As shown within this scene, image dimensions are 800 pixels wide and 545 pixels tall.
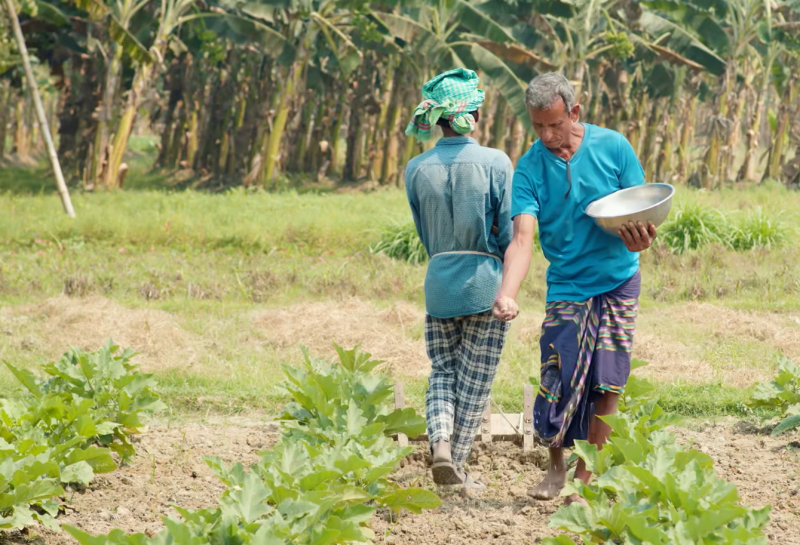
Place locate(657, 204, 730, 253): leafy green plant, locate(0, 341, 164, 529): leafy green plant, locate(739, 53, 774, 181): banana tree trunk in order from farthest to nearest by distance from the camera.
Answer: locate(739, 53, 774, 181): banana tree trunk → locate(657, 204, 730, 253): leafy green plant → locate(0, 341, 164, 529): leafy green plant

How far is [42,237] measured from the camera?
39.1 ft

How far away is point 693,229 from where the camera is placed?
35.9 feet

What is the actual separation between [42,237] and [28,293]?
11.3 feet

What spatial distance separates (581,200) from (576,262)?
9.8 inches

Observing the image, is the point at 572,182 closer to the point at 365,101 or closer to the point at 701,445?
the point at 701,445

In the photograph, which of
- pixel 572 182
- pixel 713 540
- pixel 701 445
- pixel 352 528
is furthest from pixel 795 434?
pixel 352 528

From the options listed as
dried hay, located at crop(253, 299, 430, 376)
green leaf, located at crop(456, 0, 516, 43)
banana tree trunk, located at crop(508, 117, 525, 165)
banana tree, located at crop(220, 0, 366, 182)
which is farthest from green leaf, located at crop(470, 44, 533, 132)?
dried hay, located at crop(253, 299, 430, 376)

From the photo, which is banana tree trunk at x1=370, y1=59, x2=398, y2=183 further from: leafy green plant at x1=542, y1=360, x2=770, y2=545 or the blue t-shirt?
leafy green plant at x1=542, y1=360, x2=770, y2=545

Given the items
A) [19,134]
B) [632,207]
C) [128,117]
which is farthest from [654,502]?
[19,134]

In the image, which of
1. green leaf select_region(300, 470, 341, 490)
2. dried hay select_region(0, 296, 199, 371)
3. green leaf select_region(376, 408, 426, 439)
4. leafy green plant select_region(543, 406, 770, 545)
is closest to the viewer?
leafy green plant select_region(543, 406, 770, 545)

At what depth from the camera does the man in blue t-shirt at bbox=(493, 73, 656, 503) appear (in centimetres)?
376

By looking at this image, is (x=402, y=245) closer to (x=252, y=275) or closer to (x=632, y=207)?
(x=252, y=275)

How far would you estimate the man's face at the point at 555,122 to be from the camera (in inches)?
144

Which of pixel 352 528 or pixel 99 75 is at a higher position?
pixel 99 75
